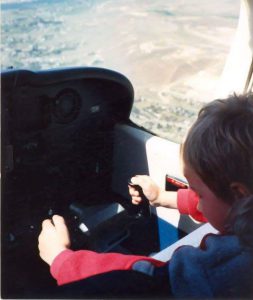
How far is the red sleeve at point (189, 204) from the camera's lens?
47.1 inches

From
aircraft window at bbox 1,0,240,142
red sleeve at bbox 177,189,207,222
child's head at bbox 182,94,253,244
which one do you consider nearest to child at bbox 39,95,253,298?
child's head at bbox 182,94,253,244

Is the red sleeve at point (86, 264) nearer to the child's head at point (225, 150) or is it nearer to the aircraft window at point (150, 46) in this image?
the child's head at point (225, 150)

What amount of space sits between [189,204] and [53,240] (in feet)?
1.47

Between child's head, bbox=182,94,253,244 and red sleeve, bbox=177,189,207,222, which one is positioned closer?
child's head, bbox=182,94,253,244

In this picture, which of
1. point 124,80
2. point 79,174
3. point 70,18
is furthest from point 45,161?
point 70,18

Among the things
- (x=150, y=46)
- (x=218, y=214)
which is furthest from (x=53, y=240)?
(x=150, y=46)

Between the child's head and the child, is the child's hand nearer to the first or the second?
the child

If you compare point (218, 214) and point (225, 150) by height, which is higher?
point (225, 150)

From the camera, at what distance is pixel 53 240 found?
936 mm

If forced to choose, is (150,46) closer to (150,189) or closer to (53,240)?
(150,189)

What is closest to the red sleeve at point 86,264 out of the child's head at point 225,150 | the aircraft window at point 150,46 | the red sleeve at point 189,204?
the child's head at point 225,150

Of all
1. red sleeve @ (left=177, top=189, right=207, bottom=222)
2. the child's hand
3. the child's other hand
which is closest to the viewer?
the child's hand

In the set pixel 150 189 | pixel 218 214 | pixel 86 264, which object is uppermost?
pixel 218 214

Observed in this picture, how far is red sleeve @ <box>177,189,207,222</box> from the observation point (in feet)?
3.92
